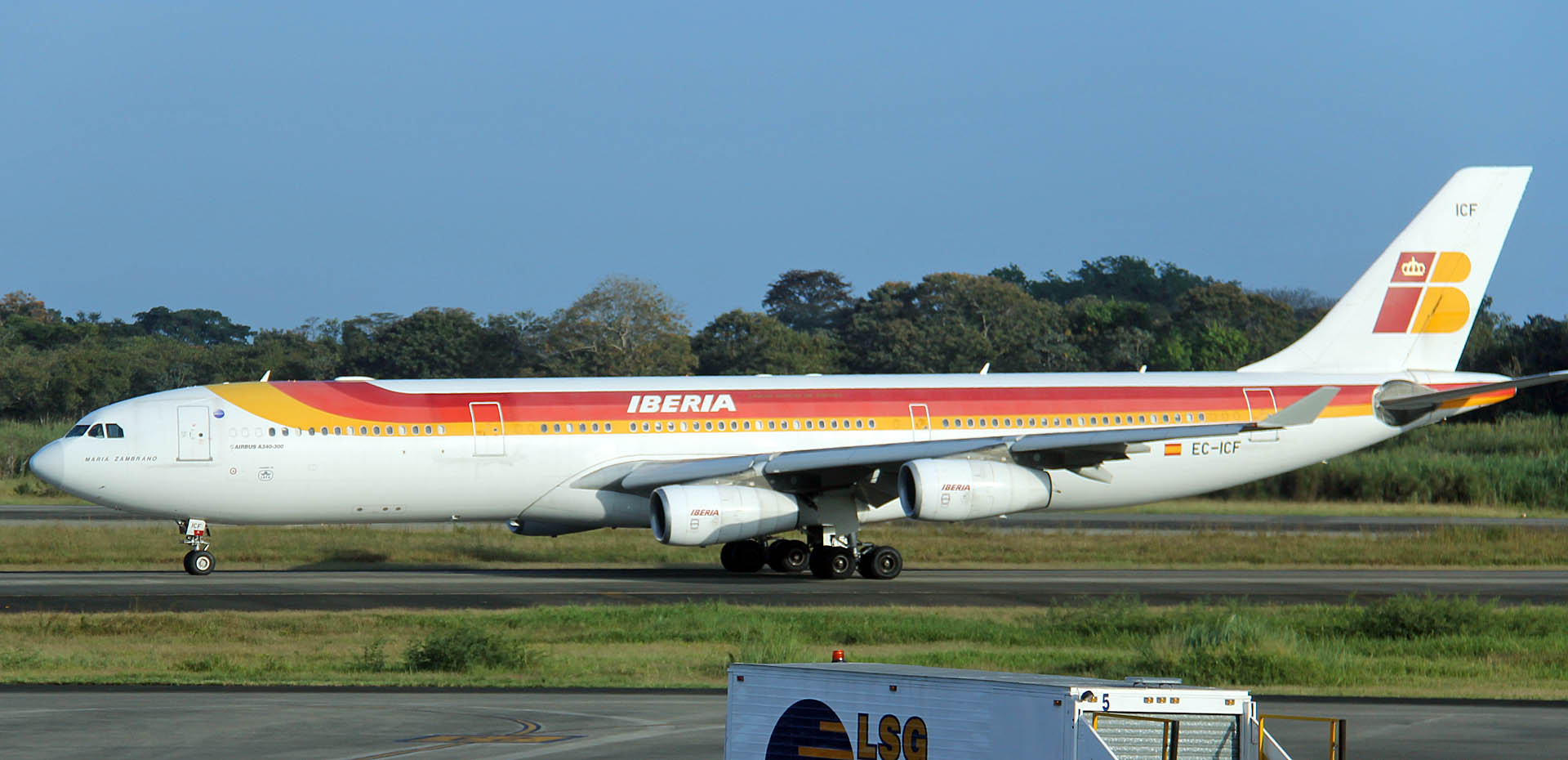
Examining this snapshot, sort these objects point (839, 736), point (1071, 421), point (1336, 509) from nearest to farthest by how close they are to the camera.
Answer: point (839, 736), point (1071, 421), point (1336, 509)

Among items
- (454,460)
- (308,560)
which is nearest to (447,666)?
(454,460)

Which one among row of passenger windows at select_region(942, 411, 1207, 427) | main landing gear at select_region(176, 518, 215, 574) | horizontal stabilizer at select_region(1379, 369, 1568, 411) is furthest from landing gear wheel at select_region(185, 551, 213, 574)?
horizontal stabilizer at select_region(1379, 369, 1568, 411)

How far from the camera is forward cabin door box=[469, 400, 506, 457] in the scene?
30906 mm

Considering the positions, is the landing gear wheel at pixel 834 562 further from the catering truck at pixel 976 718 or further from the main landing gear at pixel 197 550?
the catering truck at pixel 976 718

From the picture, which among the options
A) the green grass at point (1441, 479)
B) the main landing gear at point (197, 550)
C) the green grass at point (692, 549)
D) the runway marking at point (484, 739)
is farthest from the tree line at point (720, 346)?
the runway marking at point (484, 739)

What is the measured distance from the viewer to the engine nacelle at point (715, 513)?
29.1 metres

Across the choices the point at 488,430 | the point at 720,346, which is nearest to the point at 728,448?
the point at 488,430

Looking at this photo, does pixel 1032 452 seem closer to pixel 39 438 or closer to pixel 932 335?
pixel 39 438

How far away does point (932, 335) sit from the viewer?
8781 centimetres

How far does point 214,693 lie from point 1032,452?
17174 millimetres

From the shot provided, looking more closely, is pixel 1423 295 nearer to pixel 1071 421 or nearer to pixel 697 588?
pixel 1071 421

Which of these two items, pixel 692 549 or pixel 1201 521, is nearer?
pixel 692 549

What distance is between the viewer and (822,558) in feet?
105

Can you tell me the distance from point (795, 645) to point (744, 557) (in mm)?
12864
